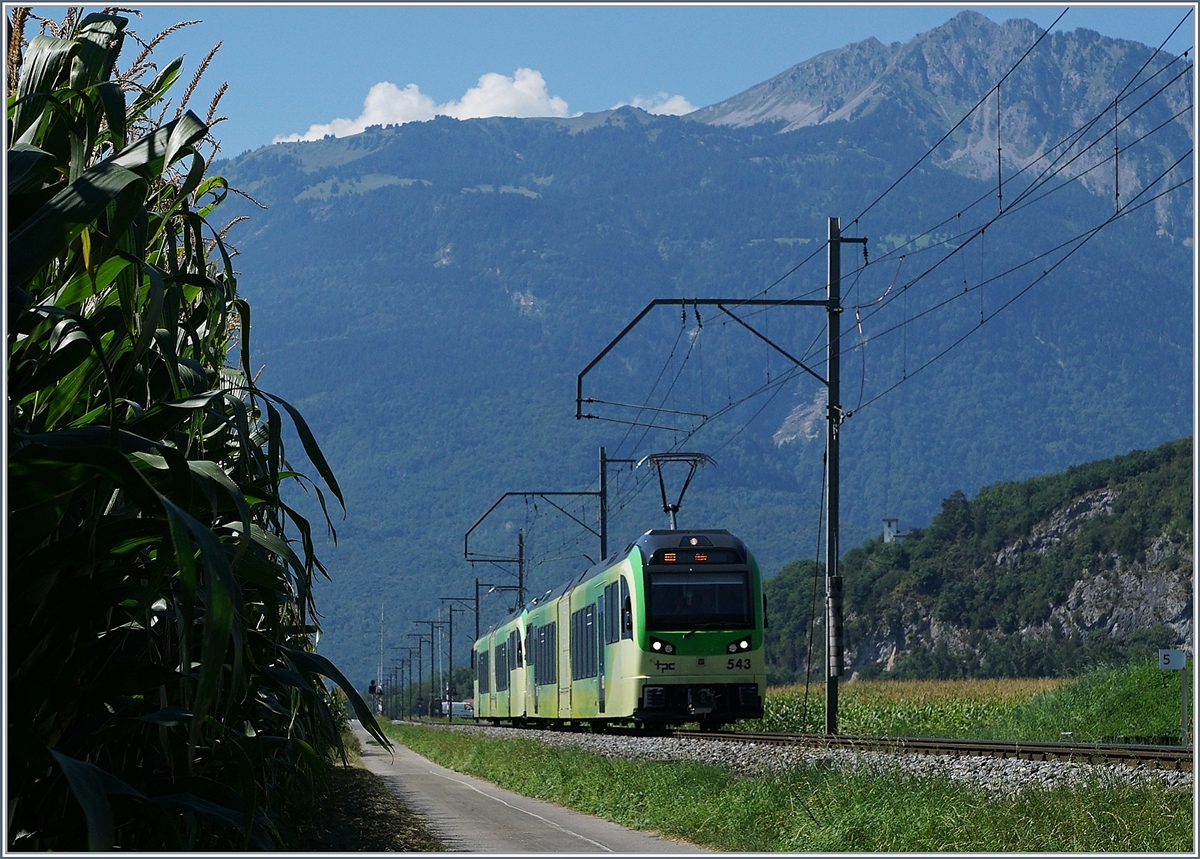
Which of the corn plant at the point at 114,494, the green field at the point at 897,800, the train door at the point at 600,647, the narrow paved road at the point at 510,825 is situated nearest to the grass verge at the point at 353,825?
the narrow paved road at the point at 510,825

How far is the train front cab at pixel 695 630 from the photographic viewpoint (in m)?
23.9

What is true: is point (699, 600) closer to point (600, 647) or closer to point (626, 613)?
point (626, 613)

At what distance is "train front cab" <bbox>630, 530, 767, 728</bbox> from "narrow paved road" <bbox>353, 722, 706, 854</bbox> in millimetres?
2894

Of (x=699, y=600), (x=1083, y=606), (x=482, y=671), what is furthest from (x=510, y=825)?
(x=1083, y=606)

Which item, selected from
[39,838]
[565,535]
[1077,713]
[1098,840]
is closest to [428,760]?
[1077,713]

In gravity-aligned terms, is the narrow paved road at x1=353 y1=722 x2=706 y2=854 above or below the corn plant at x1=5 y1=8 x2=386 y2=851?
below

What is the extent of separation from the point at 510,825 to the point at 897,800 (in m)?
5.62

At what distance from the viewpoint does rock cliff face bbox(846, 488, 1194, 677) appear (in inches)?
3482

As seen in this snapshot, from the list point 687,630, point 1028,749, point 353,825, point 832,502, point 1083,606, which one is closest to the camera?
point 353,825

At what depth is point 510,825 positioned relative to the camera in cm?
1656

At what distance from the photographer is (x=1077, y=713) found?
25156mm

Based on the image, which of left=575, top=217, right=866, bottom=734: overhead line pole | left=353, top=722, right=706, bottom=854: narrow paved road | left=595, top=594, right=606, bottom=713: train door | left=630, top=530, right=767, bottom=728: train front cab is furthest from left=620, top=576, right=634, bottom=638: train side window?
left=575, top=217, right=866, bottom=734: overhead line pole

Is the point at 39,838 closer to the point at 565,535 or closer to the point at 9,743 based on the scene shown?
the point at 9,743

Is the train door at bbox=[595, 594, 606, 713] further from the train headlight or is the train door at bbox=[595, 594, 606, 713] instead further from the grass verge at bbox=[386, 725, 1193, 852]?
the grass verge at bbox=[386, 725, 1193, 852]
